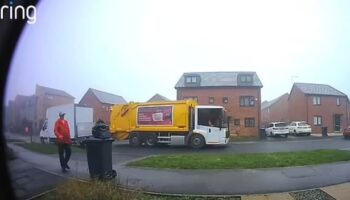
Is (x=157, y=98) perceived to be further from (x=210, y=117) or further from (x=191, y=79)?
(x=210, y=117)

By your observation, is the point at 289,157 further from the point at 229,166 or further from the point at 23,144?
the point at 23,144

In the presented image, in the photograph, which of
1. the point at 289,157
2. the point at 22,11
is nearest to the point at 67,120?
the point at 22,11

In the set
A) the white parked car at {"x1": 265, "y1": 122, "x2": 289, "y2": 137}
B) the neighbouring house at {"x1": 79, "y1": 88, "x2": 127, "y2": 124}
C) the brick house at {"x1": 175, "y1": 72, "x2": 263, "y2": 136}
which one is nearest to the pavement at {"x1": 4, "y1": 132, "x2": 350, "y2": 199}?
the white parked car at {"x1": 265, "y1": 122, "x2": 289, "y2": 137}

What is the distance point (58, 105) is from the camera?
27.2 ft

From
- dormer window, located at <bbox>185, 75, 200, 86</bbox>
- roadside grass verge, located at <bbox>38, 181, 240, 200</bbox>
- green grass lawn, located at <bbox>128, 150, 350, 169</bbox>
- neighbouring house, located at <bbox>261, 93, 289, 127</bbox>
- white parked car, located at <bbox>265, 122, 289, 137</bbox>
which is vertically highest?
dormer window, located at <bbox>185, 75, 200, 86</bbox>

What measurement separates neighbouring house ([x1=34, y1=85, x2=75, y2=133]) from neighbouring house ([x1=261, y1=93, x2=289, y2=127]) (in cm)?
406

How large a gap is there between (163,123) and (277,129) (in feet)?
8.66

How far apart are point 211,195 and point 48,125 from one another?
3.61 meters

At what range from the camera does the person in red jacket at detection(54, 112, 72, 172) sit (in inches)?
334

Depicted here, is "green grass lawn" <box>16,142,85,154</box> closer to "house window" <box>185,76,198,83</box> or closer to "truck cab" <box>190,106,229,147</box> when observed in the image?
"truck cab" <box>190,106,229,147</box>

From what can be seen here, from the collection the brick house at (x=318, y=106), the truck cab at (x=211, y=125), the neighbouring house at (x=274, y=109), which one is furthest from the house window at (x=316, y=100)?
the truck cab at (x=211, y=125)

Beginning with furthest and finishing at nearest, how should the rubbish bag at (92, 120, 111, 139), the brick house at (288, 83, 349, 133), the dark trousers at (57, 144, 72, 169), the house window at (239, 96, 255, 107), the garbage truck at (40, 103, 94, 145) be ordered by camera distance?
the brick house at (288, 83, 349, 133)
the house window at (239, 96, 255, 107)
the rubbish bag at (92, 120, 111, 139)
the dark trousers at (57, 144, 72, 169)
the garbage truck at (40, 103, 94, 145)

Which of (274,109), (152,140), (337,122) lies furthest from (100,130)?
(337,122)

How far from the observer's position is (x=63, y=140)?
851 centimetres
